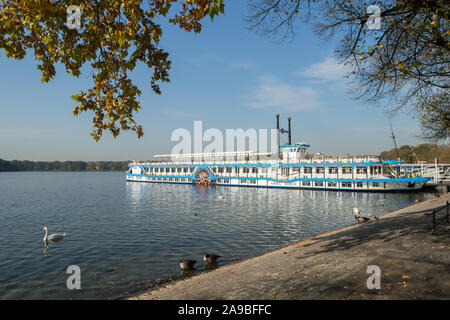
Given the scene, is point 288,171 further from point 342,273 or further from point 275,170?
point 342,273

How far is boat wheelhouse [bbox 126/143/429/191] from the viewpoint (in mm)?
45750

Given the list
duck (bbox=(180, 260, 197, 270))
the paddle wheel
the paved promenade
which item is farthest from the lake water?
the paddle wheel

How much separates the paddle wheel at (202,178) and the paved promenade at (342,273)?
181 feet

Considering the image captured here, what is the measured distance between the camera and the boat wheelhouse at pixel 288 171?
45750 millimetres

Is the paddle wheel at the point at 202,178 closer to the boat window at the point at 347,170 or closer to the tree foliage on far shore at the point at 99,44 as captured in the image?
the boat window at the point at 347,170

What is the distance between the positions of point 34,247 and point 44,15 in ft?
50.0

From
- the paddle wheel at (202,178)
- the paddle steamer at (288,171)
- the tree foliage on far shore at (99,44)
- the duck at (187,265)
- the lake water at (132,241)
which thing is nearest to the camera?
the tree foliage on far shore at (99,44)

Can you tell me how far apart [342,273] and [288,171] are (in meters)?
49.4

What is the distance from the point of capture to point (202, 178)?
68.1 m

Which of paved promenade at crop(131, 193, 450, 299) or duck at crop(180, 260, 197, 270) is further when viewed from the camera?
duck at crop(180, 260, 197, 270)

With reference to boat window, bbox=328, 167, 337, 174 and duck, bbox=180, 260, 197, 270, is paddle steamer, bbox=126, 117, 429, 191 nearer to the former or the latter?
boat window, bbox=328, 167, 337, 174

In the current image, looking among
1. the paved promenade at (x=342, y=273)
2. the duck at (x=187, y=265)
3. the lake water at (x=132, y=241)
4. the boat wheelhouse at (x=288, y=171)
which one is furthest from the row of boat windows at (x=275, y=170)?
the duck at (x=187, y=265)
